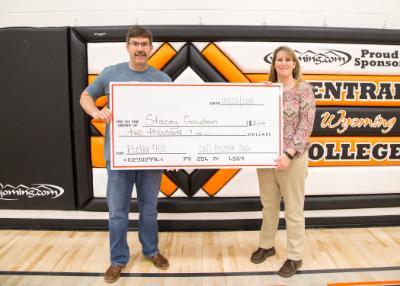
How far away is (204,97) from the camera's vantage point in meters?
2.12

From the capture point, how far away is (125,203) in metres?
2.12

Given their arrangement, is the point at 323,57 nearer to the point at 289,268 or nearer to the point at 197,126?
the point at 197,126

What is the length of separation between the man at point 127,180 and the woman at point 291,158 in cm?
70

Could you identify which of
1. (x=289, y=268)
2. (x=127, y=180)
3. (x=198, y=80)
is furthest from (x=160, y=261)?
(x=198, y=80)

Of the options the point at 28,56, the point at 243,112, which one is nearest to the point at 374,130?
the point at 243,112

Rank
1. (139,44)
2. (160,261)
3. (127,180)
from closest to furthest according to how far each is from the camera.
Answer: (139,44) < (127,180) < (160,261)

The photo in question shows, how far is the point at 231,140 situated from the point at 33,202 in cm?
171

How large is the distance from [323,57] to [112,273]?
7.07ft

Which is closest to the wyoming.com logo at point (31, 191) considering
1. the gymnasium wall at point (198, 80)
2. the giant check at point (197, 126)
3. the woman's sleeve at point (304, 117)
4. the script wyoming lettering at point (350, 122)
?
the gymnasium wall at point (198, 80)

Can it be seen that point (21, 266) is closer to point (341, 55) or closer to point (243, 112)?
point (243, 112)

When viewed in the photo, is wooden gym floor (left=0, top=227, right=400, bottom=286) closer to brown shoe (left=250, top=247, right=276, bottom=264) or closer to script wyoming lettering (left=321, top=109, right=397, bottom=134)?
brown shoe (left=250, top=247, right=276, bottom=264)

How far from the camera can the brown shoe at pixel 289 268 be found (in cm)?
213

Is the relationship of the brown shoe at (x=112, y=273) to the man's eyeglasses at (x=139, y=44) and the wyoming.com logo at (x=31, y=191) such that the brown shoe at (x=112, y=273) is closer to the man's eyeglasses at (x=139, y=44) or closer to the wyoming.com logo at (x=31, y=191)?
the wyoming.com logo at (x=31, y=191)

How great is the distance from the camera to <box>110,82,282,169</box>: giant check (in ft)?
6.71
